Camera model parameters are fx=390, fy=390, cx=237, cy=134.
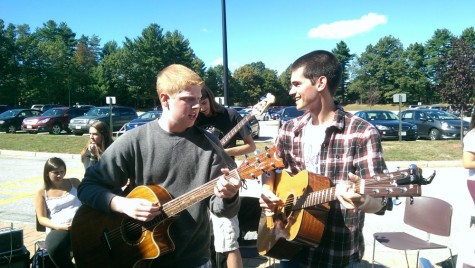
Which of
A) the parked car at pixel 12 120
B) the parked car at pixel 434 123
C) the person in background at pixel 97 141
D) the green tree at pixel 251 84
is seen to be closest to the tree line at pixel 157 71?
the green tree at pixel 251 84

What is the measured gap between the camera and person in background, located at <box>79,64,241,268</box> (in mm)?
2207

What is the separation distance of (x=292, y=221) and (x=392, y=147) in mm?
13381

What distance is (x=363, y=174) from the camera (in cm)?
233

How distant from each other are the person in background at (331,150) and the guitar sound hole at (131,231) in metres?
0.89

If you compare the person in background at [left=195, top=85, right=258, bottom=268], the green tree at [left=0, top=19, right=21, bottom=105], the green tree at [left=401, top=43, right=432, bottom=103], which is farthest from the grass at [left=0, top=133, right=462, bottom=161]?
the green tree at [left=401, top=43, right=432, bottom=103]

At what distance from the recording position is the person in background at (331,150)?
2377mm

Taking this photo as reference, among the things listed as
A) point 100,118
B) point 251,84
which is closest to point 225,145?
point 100,118

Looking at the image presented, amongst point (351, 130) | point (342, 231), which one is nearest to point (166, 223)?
point (342, 231)

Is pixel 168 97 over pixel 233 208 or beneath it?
over

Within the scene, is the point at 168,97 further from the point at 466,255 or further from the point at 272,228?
the point at 466,255

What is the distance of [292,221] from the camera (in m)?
2.61

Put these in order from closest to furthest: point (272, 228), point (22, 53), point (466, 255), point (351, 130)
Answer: point (351, 130) < point (272, 228) < point (466, 255) < point (22, 53)

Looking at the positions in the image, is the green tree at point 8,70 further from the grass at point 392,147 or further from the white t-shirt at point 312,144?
the white t-shirt at point 312,144

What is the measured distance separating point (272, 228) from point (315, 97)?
3.21 feet
